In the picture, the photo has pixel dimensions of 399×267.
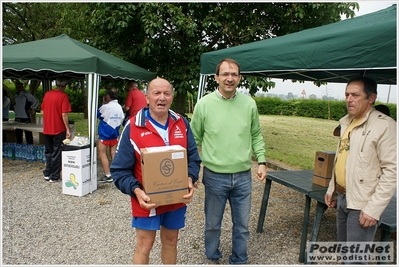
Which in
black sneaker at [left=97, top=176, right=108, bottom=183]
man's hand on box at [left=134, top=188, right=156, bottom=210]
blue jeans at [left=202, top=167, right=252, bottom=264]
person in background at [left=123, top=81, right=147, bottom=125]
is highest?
person in background at [left=123, top=81, right=147, bottom=125]

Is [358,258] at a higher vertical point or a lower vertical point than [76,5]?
lower

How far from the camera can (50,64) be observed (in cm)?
528

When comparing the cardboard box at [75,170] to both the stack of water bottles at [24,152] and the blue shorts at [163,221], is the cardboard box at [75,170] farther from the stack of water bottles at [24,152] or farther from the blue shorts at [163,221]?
the blue shorts at [163,221]

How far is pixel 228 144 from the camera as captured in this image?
2.62m

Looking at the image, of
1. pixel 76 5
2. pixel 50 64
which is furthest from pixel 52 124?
pixel 76 5

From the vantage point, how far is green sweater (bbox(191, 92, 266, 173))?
8.59 ft

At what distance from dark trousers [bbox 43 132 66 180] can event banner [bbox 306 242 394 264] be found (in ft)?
14.3

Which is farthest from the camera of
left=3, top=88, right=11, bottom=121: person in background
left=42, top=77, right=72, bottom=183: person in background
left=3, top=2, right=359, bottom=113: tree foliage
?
left=3, top=2, right=359, bottom=113: tree foliage

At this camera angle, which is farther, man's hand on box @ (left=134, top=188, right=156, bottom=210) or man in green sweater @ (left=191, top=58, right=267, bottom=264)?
man in green sweater @ (left=191, top=58, right=267, bottom=264)

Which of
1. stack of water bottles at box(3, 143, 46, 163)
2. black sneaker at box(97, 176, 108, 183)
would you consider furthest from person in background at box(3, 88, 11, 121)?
black sneaker at box(97, 176, 108, 183)

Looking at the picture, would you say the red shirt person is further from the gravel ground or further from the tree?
the gravel ground

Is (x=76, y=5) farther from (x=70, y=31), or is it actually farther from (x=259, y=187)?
(x=259, y=187)

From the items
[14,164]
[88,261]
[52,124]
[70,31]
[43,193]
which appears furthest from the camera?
[70,31]

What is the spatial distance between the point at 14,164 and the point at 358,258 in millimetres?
7005
